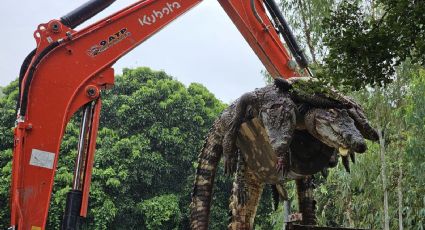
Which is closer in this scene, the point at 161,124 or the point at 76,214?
the point at 76,214

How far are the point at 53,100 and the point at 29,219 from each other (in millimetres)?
1105

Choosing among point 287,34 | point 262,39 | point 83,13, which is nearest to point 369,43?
point 262,39

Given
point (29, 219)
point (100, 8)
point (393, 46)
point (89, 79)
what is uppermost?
point (100, 8)

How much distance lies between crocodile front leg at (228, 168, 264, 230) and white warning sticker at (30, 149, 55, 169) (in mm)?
1659

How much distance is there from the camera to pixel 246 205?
201 inches

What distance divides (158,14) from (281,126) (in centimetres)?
230

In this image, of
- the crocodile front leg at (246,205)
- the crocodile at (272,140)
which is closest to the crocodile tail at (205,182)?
the crocodile at (272,140)

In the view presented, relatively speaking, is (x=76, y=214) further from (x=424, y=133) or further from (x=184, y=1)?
(x=424, y=133)

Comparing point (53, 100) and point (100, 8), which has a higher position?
point (100, 8)

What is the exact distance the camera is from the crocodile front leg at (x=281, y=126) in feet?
13.8

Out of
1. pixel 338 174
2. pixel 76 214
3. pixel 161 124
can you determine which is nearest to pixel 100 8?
pixel 76 214

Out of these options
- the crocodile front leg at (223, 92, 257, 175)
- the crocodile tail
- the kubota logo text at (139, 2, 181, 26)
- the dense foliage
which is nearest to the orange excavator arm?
the kubota logo text at (139, 2, 181, 26)

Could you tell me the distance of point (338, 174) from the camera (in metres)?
10.2

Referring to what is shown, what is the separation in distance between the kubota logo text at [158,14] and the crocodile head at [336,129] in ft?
7.50
